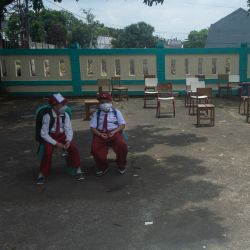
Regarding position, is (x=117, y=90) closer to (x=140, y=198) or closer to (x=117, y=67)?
(x=117, y=67)

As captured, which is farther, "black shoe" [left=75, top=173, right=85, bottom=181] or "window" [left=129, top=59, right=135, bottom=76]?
"window" [left=129, top=59, right=135, bottom=76]

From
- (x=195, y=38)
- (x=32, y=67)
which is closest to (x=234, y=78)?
(x=32, y=67)

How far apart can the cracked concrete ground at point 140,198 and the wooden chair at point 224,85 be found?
253 inches

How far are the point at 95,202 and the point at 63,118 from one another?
1560 mm

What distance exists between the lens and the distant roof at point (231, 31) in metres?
48.8

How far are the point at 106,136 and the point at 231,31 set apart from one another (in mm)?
47986

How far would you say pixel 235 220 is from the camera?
4516 mm

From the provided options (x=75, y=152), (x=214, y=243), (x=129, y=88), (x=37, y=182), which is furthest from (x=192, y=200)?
(x=129, y=88)

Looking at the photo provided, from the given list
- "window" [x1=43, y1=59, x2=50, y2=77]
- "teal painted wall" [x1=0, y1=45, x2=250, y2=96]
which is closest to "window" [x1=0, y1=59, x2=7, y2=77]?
"teal painted wall" [x1=0, y1=45, x2=250, y2=96]

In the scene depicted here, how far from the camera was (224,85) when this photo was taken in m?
15.4

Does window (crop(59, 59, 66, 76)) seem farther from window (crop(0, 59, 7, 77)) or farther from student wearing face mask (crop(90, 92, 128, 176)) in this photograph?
student wearing face mask (crop(90, 92, 128, 176))

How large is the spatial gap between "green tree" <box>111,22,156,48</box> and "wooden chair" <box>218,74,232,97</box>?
5277 centimetres

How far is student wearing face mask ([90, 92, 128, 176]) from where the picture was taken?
6.25 meters

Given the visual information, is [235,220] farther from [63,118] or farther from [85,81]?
[85,81]
